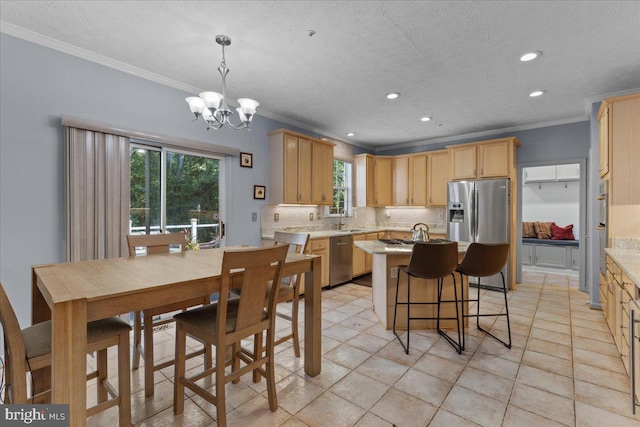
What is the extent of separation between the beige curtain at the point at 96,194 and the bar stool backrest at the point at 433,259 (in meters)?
2.73

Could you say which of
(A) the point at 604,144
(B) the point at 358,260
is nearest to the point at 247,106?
(B) the point at 358,260

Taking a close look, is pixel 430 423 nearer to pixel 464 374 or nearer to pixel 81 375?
pixel 464 374

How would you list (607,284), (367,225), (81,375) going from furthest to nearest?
(367,225) → (607,284) → (81,375)

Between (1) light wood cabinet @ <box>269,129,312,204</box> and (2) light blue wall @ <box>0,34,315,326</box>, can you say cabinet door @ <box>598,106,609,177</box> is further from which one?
(2) light blue wall @ <box>0,34,315,326</box>

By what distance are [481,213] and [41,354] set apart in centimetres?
518

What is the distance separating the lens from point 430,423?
176 centimetres

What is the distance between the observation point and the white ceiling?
7.07 feet

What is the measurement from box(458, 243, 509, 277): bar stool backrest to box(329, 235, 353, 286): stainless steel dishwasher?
2300 millimetres

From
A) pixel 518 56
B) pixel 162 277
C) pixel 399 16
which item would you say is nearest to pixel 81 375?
pixel 162 277

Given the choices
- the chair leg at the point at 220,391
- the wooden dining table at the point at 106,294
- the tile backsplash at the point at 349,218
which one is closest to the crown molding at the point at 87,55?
the tile backsplash at the point at 349,218

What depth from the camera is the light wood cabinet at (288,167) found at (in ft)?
14.1

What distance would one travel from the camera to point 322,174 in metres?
Answer: 4.99

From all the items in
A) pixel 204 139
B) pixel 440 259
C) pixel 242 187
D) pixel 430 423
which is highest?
pixel 204 139

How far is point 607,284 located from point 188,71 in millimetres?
4670
